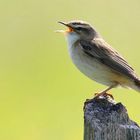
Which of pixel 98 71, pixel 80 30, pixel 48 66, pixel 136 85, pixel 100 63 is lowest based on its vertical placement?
pixel 136 85

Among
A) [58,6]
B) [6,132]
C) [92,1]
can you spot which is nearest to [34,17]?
[58,6]

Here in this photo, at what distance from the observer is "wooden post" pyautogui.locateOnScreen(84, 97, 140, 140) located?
5.18 metres

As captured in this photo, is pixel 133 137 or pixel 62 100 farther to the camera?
pixel 62 100

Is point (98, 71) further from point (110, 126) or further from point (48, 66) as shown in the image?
point (48, 66)

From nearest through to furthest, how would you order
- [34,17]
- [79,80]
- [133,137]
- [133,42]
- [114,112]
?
[133,137]
[114,112]
[79,80]
[133,42]
[34,17]

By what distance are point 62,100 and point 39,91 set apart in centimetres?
48

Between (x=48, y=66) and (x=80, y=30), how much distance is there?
4554mm

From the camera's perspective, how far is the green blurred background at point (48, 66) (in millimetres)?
10852

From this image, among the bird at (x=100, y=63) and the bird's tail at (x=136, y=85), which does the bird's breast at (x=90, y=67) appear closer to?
the bird at (x=100, y=63)

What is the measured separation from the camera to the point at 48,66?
12930 millimetres

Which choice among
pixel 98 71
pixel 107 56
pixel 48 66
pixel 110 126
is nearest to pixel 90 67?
pixel 98 71

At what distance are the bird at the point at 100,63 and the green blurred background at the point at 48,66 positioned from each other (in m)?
2.09

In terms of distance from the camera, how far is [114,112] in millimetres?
5516

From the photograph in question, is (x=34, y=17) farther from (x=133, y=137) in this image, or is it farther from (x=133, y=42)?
(x=133, y=137)
